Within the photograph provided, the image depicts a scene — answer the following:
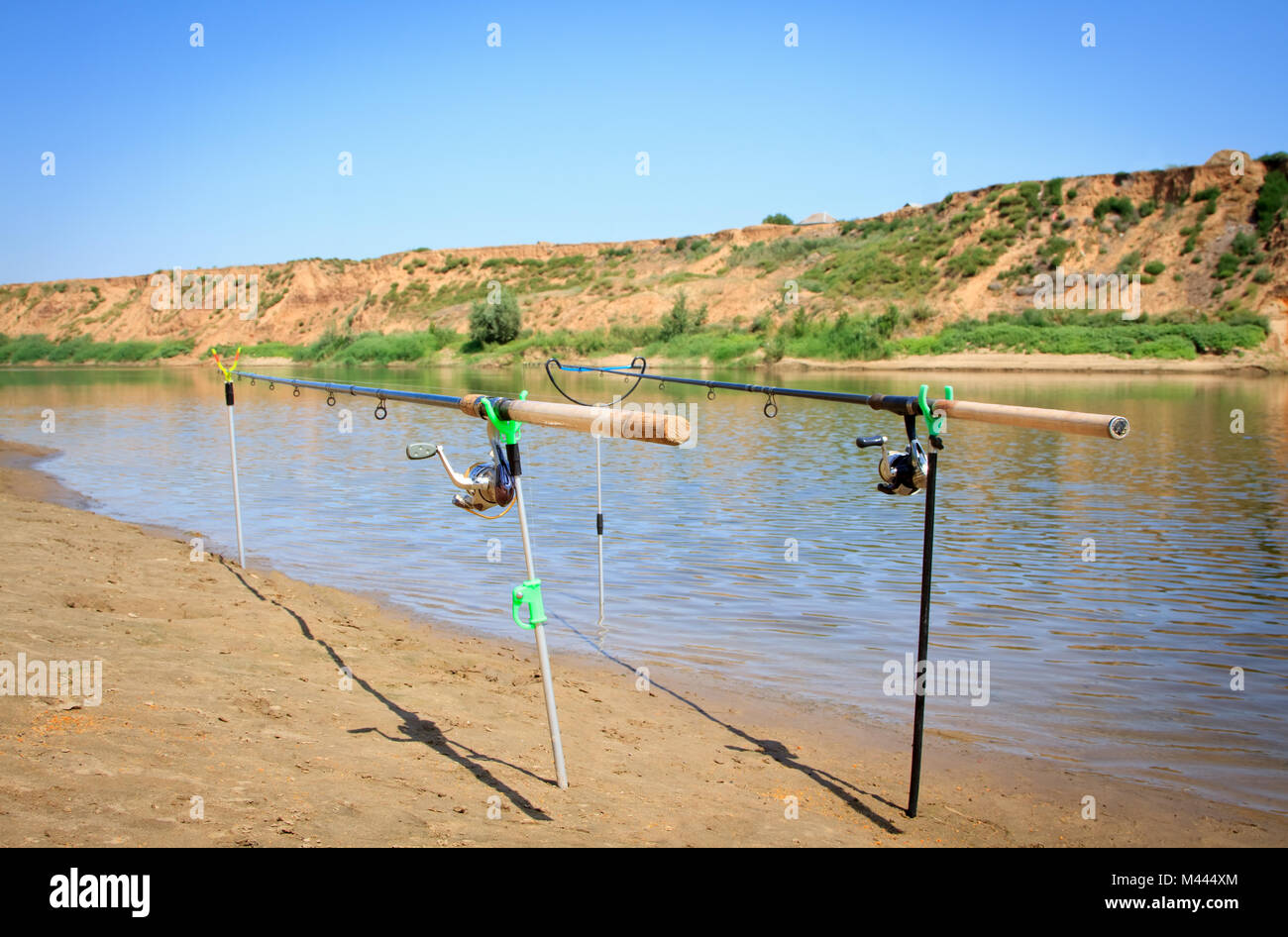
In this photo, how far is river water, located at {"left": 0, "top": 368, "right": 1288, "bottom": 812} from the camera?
24.8 ft

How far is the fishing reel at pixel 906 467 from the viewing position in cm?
519

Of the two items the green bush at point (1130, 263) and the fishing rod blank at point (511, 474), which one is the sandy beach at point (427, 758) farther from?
the green bush at point (1130, 263)

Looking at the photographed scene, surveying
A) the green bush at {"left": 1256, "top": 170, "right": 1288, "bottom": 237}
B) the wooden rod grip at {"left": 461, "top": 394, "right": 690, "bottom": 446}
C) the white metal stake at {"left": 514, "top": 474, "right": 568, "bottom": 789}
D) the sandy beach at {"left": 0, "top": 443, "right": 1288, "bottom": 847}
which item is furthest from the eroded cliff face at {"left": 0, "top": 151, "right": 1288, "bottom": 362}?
the wooden rod grip at {"left": 461, "top": 394, "right": 690, "bottom": 446}

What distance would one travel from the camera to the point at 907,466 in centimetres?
523

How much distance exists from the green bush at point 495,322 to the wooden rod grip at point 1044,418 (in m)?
69.9

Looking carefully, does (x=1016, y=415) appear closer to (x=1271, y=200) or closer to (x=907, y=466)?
(x=907, y=466)

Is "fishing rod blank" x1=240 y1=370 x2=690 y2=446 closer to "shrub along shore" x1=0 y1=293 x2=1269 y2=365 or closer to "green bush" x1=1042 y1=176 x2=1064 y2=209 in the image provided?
"shrub along shore" x1=0 y1=293 x2=1269 y2=365

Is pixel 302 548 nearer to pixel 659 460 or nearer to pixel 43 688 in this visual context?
pixel 43 688

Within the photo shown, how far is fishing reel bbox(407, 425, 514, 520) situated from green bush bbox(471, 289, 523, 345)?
69435 mm

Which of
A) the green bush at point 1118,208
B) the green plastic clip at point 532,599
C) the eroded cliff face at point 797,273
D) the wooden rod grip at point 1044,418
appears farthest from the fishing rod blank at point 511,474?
the green bush at point 1118,208

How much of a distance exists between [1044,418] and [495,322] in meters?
70.6

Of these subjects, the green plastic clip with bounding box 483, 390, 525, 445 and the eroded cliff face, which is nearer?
the green plastic clip with bounding box 483, 390, 525, 445

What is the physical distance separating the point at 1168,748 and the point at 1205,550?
6.74 meters
